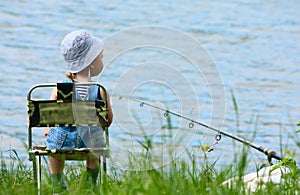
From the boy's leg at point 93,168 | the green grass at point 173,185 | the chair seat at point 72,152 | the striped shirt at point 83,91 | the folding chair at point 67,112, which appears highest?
the striped shirt at point 83,91

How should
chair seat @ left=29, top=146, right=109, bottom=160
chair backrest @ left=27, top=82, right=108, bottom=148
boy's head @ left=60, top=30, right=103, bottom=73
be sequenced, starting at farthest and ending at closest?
boy's head @ left=60, top=30, right=103, bottom=73 < chair backrest @ left=27, top=82, right=108, bottom=148 < chair seat @ left=29, top=146, right=109, bottom=160

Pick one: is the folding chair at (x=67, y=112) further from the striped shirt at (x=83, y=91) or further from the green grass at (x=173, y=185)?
the green grass at (x=173, y=185)

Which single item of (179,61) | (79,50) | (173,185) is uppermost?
(179,61)

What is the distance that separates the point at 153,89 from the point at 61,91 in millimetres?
7037

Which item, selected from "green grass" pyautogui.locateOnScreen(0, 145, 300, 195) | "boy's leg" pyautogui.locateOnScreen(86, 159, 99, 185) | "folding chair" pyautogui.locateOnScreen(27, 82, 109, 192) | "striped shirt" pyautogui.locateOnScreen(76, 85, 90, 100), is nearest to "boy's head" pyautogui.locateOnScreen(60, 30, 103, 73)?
"striped shirt" pyautogui.locateOnScreen(76, 85, 90, 100)

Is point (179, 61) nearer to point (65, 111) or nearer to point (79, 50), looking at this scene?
point (79, 50)

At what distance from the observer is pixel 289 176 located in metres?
3.31

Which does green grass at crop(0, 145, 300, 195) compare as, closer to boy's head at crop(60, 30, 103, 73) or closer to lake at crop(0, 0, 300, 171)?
lake at crop(0, 0, 300, 171)

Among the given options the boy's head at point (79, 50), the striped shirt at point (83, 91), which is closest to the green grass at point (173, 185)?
the striped shirt at point (83, 91)

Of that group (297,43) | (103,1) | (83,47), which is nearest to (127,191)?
(83,47)

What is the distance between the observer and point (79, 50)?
410 centimetres

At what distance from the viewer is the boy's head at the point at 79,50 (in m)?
4.07

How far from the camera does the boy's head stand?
13.4 ft

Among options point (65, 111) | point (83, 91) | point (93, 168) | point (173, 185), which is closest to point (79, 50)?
point (83, 91)
